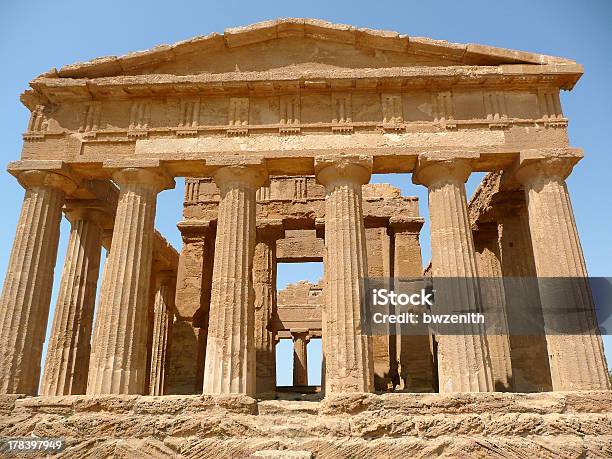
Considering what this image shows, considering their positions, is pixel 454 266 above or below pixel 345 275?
above

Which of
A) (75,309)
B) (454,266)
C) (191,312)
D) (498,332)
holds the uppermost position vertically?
(191,312)

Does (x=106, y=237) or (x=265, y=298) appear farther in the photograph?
(x=265, y=298)

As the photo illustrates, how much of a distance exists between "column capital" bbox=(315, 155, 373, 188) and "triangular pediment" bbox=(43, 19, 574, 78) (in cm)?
276

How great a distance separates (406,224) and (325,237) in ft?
20.8

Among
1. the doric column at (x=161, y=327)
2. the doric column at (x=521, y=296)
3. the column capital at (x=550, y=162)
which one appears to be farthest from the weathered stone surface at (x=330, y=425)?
the doric column at (x=161, y=327)

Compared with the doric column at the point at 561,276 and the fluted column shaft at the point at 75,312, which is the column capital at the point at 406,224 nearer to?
the doric column at the point at 561,276

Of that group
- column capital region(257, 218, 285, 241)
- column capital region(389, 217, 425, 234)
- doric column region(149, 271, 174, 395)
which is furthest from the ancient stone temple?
column capital region(257, 218, 285, 241)

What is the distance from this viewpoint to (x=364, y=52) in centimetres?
1488

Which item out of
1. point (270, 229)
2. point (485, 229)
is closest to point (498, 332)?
point (485, 229)

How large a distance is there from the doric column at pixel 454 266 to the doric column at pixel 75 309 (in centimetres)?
927

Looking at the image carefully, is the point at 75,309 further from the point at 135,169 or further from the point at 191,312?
the point at 135,169

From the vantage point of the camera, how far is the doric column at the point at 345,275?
39.3ft

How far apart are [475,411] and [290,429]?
3778 millimetres

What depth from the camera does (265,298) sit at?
18469 millimetres
